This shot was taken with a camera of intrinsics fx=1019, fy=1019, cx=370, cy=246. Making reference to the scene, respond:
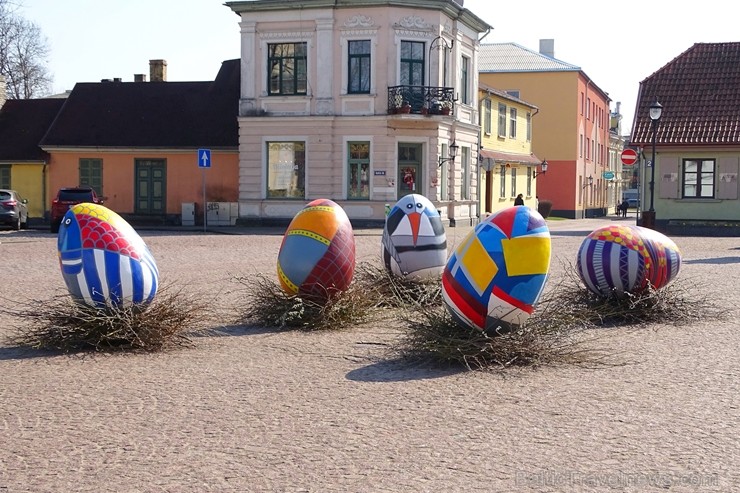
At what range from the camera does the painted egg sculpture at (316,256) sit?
1150cm

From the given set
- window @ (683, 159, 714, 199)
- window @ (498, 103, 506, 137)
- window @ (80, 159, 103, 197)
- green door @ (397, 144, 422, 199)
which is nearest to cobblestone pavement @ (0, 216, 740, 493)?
green door @ (397, 144, 422, 199)

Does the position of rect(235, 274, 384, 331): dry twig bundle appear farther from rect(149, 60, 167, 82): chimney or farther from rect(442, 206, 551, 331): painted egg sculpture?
rect(149, 60, 167, 82): chimney

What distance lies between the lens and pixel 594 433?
260 inches

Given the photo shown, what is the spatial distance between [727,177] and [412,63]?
1191 centimetres

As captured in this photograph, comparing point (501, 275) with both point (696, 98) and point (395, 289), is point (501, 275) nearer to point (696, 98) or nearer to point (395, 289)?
point (395, 289)

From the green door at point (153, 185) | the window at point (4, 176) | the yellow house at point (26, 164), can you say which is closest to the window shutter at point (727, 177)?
the green door at point (153, 185)

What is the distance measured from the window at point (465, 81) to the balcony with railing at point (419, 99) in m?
2.99

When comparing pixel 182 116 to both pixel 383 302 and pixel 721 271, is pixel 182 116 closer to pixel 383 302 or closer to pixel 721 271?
pixel 721 271

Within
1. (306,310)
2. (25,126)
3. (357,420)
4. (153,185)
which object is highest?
(25,126)

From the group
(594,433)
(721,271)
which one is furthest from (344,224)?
(721,271)

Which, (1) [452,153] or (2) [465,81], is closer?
(1) [452,153]

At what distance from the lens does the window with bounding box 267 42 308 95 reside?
36.7m

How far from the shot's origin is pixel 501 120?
47500mm

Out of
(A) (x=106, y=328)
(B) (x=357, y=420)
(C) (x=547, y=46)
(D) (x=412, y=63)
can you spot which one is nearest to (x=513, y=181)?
(D) (x=412, y=63)
